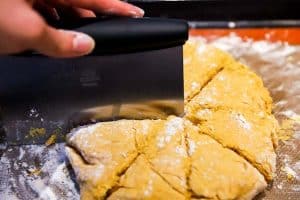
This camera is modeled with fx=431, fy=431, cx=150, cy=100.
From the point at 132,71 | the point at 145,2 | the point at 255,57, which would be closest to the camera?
the point at 132,71

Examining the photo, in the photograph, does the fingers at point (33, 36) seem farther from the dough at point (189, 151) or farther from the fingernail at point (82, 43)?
the dough at point (189, 151)

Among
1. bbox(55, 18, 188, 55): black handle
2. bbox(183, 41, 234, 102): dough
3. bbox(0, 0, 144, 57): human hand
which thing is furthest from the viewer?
bbox(183, 41, 234, 102): dough

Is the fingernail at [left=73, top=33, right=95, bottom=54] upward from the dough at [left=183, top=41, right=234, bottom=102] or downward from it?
upward

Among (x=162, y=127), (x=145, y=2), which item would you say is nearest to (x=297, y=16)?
(x=145, y=2)

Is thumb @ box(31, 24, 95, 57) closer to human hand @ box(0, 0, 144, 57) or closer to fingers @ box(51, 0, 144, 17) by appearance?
human hand @ box(0, 0, 144, 57)

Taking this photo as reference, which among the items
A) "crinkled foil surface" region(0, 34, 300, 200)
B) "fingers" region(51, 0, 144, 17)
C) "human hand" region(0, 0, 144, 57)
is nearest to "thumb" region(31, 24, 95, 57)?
"human hand" region(0, 0, 144, 57)

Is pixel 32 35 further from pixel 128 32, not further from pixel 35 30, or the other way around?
pixel 128 32

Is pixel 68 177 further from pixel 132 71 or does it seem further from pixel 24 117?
pixel 132 71
